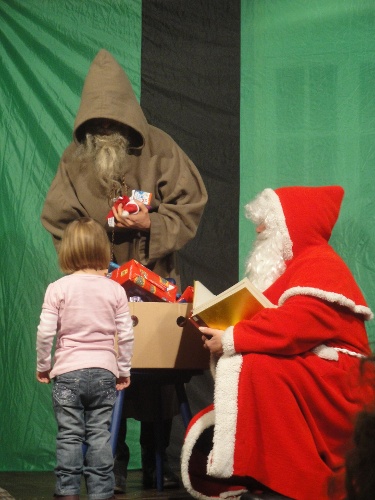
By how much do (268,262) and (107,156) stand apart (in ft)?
2.56

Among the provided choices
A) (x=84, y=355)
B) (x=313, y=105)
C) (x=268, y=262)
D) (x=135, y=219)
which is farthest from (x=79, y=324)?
(x=313, y=105)

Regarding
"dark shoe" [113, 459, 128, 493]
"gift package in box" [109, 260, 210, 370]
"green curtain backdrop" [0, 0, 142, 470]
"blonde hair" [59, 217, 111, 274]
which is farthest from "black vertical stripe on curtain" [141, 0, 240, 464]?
"blonde hair" [59, 217, 111, 274]

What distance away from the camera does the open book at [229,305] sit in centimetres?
300

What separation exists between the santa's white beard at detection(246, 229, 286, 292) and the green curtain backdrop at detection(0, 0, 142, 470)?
52.8 inches

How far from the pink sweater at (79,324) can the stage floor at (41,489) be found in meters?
0.69

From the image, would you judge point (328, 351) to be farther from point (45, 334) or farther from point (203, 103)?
point (203, 103)

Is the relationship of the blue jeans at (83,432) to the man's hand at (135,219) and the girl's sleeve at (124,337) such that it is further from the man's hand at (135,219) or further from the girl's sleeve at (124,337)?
the man's hand at (135,219)

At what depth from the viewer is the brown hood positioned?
144 inches

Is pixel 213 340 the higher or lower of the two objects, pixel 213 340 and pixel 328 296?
the lower

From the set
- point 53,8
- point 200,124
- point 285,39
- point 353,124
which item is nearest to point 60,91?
point 53,8

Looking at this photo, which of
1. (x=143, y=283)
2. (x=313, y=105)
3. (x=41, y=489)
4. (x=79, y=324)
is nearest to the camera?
(x=79, y=324)

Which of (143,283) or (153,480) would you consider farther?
(153,480)

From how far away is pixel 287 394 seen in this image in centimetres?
291

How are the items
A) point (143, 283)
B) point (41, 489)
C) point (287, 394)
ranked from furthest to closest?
1. point (41, 489)
2. point (143, 283)
3. point (287, 394)
